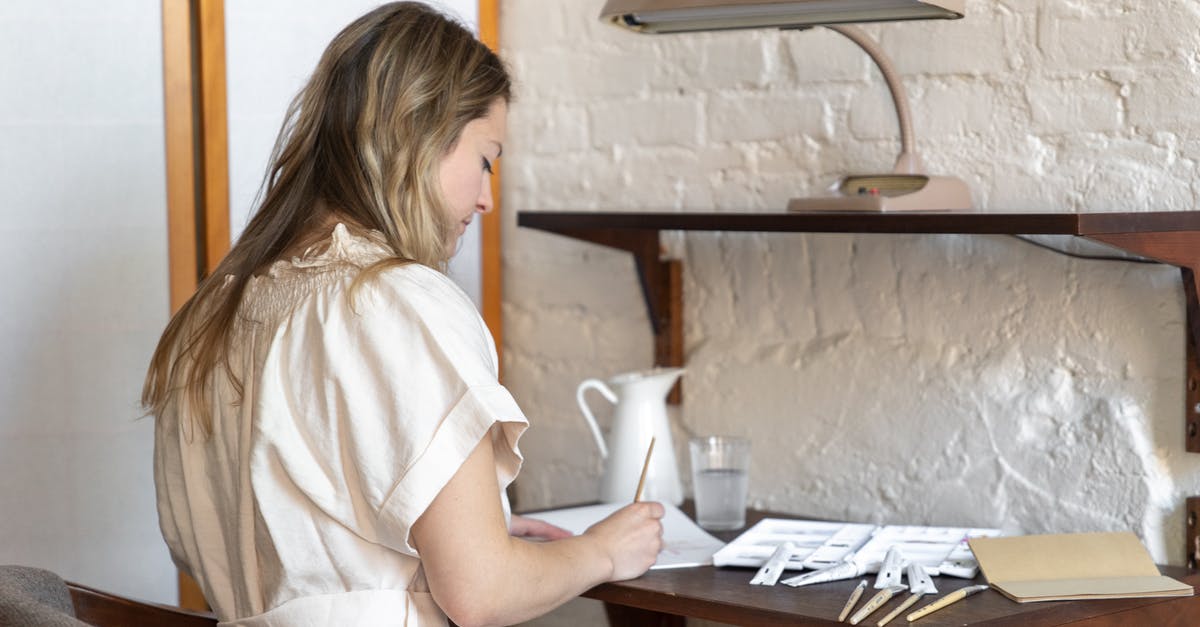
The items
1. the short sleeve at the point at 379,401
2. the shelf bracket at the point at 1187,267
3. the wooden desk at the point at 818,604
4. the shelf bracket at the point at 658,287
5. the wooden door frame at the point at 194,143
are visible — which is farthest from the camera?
the shelf bracket at the point at 658,287

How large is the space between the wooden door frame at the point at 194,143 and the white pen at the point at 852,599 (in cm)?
101

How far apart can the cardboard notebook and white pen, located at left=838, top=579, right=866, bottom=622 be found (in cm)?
14

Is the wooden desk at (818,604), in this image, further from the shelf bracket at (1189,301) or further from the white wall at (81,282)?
the white wall at (81,282)

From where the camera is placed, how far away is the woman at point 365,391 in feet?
3.92

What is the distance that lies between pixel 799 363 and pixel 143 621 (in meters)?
0.94

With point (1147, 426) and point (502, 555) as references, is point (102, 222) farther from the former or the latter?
point (1147, 426)

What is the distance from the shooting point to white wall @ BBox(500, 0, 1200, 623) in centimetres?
158

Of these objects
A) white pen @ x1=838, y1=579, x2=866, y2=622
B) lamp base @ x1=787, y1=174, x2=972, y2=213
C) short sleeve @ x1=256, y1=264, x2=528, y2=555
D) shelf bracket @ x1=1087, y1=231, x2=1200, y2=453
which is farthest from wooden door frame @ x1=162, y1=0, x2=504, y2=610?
shelf bracket @ x1=1087, y1=231, x2=1200, y2=453

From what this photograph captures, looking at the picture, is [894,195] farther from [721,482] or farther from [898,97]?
[721,482]

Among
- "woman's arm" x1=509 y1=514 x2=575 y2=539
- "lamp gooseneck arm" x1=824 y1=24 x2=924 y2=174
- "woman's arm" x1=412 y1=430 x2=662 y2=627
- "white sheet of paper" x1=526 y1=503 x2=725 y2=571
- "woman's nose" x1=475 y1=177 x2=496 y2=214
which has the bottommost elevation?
"white sheet of paper" x1=526 y1=503 x2=725 y2=571

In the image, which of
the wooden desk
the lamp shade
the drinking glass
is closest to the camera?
the wooden desk

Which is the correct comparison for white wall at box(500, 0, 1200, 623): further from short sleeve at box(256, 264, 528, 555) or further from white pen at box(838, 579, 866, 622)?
short sleeve at box(256, 264, 528, 555)

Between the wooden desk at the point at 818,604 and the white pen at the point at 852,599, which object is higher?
the white pen at the point at 852,599

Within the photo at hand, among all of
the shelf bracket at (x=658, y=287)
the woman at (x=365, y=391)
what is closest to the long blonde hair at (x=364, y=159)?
the woman at (x=365, y=391)
